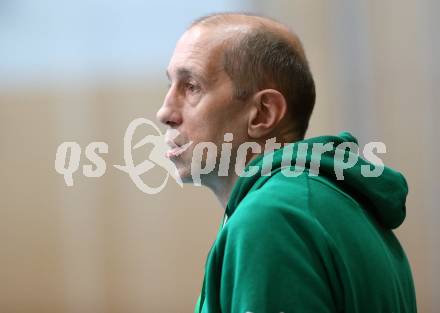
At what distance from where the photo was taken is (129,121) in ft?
6.47

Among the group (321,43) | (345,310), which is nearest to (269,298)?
(345,310)

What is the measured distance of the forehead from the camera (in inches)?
42.9

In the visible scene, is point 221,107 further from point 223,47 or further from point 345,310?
point 345,310

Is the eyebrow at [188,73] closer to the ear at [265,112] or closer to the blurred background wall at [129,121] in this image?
the ear at [265,112]

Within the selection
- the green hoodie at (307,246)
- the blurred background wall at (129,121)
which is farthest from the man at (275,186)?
the blurred background wall at (129,121)

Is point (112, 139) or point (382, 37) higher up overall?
point (382, 37)

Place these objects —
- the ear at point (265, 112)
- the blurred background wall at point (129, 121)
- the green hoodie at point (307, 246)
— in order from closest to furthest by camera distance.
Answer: the green hoodie at point (307, 246), the ear at point (265, 112), the blurred background wall at point (129, 121)

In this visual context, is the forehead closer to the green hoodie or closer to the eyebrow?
the eyebrow

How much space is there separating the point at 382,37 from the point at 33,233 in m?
1.27

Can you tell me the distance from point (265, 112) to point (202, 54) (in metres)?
0.15

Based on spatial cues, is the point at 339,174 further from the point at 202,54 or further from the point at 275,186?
the point at 202,54

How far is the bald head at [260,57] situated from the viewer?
1.09 meters

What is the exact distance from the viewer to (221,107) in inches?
43.2

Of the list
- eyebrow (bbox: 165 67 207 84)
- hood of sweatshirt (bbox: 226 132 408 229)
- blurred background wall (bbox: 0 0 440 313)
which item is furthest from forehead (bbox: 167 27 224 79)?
blurred background wall (bbox: 0 0 440 313)
